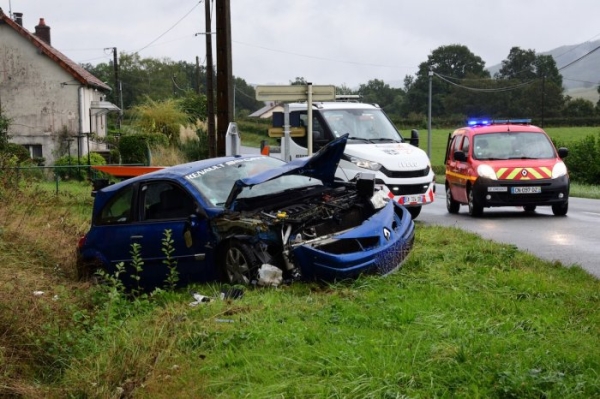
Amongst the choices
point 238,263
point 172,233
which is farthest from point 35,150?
point 238,263

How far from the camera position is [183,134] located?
4075cm

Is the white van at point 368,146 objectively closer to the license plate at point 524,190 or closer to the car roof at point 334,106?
the car roof at point 334,106

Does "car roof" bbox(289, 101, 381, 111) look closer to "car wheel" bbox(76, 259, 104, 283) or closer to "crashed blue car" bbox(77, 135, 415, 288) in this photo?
"crashed blue car" bbox(77, 135, 415, 288)

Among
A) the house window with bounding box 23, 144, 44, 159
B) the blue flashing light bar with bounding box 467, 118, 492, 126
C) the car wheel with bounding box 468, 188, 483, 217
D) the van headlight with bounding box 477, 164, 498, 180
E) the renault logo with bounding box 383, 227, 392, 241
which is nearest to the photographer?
the renault logo with bounding box 383, 227, 392, 241

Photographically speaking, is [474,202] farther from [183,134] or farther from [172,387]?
[183,134]

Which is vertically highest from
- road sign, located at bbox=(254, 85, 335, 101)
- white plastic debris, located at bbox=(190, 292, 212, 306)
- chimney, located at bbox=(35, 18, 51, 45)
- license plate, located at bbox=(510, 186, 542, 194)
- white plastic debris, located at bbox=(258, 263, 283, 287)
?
chimney, located at bbox=(35, 18, 51, 45)

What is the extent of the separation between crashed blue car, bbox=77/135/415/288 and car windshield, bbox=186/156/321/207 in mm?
12

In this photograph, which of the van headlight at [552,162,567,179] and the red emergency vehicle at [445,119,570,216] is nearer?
the red emergency vehicle at [445,119,570,216]

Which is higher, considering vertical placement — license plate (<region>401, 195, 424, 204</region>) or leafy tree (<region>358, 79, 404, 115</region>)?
leafy tree (<region>358, 79, 404, 115</region>)

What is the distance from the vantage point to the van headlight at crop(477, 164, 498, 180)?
55.2 ft

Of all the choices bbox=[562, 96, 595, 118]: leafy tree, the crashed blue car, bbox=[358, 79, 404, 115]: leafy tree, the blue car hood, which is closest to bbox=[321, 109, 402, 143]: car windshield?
the crashed blue car

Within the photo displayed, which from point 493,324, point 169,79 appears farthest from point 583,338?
point 169,79

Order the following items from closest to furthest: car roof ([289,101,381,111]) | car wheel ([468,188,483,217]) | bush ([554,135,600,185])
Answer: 1. car roof ([289,101,381,111])
2. car wheel ([468,188,483,217])
3. bush ([554,135,600,185])

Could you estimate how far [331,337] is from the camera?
631cm
